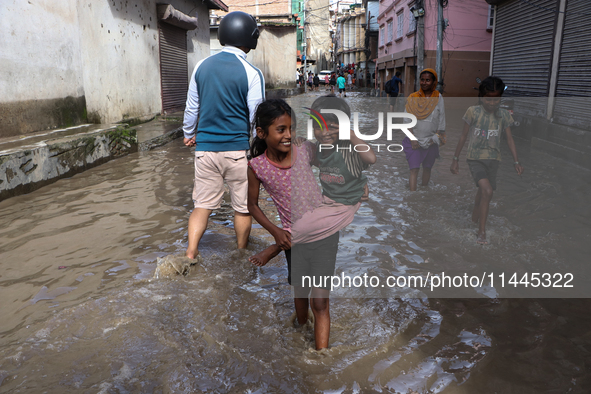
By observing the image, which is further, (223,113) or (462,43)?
(462,43)

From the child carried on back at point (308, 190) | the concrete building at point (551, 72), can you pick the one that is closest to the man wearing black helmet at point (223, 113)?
the child carried on back at point (308, 190)

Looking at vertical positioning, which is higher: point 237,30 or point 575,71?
point 237,30

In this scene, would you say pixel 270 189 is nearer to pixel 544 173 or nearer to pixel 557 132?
pixel 544 173

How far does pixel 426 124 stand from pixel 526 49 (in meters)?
7.94

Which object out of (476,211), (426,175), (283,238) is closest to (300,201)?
(283,238)

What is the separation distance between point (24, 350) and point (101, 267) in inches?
46.3

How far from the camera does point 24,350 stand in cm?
251

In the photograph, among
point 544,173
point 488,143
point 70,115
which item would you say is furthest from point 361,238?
point 70,115

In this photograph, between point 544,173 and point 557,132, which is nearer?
point 544,173

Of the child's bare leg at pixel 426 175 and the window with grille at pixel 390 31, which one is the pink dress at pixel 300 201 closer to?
the child's bare leg at pixel 426 175

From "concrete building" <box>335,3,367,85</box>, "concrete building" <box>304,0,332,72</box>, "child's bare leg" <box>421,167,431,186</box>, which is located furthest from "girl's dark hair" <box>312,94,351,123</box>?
"concrete building" <box>304,0,332,72</box>

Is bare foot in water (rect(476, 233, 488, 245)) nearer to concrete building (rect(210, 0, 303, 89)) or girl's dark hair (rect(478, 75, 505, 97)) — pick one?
girl's dark hair (rect(478, 75, 505, 97))

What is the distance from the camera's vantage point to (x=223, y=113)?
3.52m

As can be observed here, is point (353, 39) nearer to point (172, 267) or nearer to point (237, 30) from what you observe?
point (237, 30)
